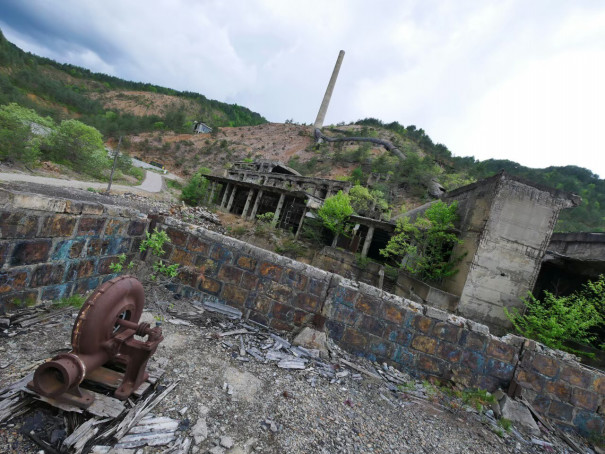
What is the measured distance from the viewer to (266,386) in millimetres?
2801

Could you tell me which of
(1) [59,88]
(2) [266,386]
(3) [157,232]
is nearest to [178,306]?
(3) [157,232]

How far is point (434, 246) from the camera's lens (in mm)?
12188

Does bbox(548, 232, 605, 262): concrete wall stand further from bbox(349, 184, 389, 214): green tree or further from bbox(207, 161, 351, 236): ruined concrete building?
bbox(207, 161, 351, 236): ruined concrete building

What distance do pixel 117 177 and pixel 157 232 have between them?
87.3ft

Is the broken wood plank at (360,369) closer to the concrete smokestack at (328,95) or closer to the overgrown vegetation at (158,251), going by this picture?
the overgrown vegetation at (158,251)

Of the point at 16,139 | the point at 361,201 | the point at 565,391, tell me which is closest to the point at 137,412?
the point at 565,391

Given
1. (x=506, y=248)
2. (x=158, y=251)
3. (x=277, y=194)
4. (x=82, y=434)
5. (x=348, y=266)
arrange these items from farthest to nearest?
(x=277, y=194)
(x=348, y=266)
(x=506, y=248)
(x=158, y=251)
(x=82, y=434)

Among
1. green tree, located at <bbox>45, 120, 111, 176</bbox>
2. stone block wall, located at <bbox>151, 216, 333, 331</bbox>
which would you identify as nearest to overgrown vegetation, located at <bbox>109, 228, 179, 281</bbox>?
stone block wall, located at <bbox>151, 216, 333, 331</bbox>

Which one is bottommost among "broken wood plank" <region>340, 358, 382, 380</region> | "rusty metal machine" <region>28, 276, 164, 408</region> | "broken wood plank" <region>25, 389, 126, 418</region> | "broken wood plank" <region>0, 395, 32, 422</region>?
"broken wood plank" <region>0, 395, 32, 422</region>

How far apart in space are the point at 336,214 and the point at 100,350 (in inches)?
601

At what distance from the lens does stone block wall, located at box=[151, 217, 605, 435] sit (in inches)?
144

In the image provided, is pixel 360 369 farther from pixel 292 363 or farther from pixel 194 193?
pixel 194 193

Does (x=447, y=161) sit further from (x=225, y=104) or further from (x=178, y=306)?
(x=225, y=104)

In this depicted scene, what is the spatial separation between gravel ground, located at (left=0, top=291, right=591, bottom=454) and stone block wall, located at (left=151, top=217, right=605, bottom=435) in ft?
1.25
